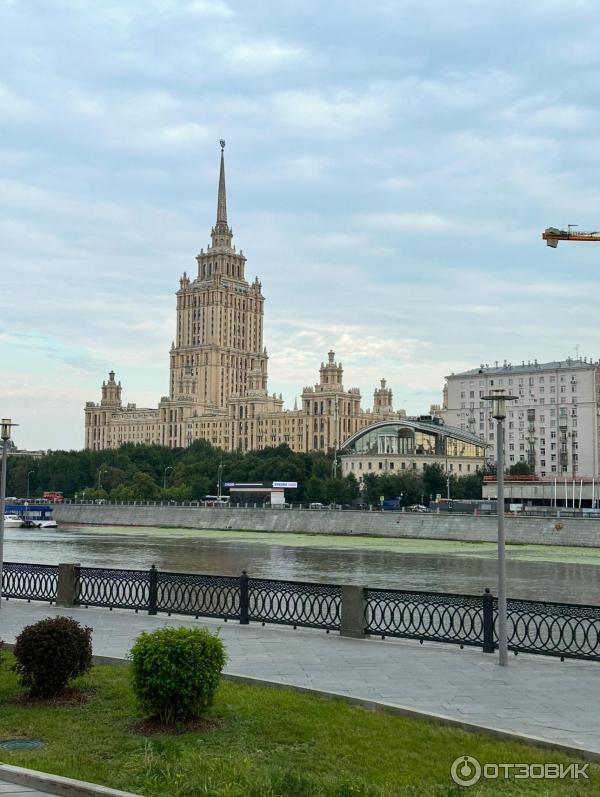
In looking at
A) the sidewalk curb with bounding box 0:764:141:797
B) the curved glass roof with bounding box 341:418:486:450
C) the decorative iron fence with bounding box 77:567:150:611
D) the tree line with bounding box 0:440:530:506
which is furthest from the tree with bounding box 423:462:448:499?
the sidewalk curb with bounding box 0:764:141:797

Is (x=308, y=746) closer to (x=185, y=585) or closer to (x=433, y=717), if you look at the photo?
(x=433, y=717)

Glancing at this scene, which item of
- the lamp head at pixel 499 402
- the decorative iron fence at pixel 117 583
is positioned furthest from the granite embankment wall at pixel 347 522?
the lamp head at pixel 499 402

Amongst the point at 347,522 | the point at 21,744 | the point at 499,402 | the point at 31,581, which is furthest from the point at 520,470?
the point at 21,744

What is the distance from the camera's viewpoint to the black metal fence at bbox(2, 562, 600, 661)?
15.4 meters

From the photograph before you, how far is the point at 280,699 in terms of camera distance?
1120 centimetres

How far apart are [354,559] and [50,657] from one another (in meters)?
47.5

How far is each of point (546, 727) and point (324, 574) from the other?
115 ft

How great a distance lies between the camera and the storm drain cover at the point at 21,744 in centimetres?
940

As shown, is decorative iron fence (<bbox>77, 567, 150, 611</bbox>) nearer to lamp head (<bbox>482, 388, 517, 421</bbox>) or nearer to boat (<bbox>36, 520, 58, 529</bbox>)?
lamp head (<bbox>482, 388, 517, 421</bbox>)

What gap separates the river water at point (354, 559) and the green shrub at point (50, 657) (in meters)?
24.2

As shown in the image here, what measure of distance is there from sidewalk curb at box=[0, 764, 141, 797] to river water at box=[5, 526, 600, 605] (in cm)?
2669

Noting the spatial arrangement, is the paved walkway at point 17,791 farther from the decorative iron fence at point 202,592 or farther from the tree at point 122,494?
the tree at point 122,494

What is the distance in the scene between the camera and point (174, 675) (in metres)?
10.1

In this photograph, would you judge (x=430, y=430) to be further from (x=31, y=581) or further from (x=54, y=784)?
(x=54, y=784)
